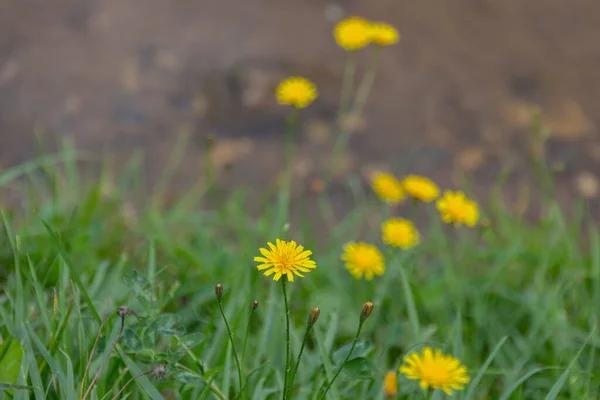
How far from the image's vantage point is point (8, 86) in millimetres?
2244

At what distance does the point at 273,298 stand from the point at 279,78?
1.08 meters

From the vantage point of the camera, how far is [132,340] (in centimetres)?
113

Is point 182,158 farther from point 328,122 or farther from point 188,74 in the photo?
point 328,122

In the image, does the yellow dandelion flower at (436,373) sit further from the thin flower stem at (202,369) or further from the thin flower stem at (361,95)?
the thin flower stem at (361,95)

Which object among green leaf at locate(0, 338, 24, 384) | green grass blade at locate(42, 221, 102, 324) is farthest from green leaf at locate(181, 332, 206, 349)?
green leaf at locate(0, 338, 24, 384)

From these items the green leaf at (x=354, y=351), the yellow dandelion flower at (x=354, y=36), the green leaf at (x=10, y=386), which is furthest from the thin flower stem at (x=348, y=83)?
the green leaf at (x=10, y=386)

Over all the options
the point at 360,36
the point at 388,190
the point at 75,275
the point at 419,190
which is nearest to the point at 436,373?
the point at 75,275

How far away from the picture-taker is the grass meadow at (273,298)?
3.77ft

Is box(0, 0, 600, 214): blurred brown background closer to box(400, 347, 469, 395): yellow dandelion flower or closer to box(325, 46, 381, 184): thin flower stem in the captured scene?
box(325, 46, 381, 184): thin flower stem

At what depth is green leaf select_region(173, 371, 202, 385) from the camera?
3.63 feet

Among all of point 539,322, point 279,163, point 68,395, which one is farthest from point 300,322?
point 279,163

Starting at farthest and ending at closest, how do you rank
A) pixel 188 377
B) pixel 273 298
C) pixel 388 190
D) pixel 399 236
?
pixel 388 190
pixel 399 236
pixel 273 298
pixel 188 377

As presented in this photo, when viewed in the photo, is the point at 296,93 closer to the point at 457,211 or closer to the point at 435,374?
the point at 457,211

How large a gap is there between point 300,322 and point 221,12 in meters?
1.34
